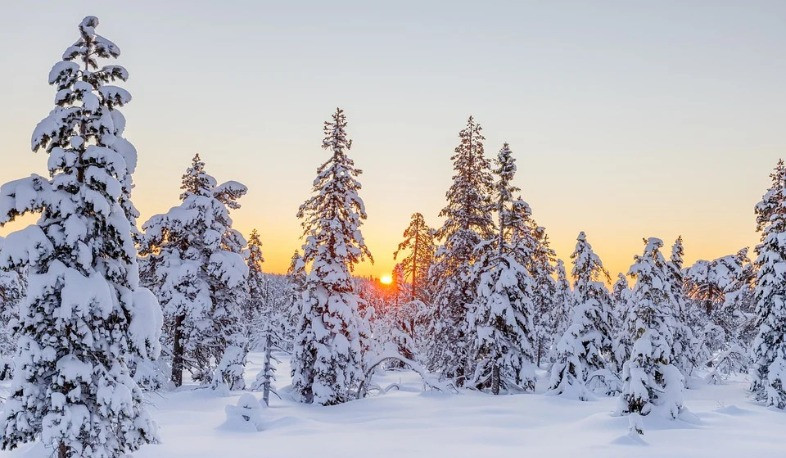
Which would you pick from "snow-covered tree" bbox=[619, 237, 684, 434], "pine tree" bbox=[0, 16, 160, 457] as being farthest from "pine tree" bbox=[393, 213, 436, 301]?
"pine tree" bbox=[0, 16, 160, 457]

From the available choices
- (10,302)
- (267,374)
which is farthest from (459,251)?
(10,302)

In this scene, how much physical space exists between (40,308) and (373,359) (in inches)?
766

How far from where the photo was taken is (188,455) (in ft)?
50.8

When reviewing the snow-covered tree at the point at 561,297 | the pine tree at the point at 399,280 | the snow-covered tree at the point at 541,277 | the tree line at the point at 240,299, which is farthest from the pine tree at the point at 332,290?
the snow-covered tree at the point at 561,297

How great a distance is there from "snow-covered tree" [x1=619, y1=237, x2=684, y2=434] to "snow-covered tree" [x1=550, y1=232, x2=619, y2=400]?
8.62m

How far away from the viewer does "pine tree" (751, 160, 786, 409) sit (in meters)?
29.6

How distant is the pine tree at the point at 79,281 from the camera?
36.6ft

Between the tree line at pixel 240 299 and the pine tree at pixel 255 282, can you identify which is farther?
the pine tree at pixel 255 282

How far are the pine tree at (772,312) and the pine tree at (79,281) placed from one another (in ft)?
100

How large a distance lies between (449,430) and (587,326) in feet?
48.7

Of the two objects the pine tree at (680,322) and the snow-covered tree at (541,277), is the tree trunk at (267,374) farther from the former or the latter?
the pine tree at (680,322)

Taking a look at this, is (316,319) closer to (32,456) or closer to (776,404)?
(32,456)

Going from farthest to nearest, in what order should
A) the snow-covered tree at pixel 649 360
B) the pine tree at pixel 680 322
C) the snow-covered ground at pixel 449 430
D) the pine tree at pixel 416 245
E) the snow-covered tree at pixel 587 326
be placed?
the pine tree at pixel 416 245 → the pine tree at pixel 680 322 → the snow-covered tree at pixel 587 326 → the snow-covered tree at pixel 649 360 → the snow-covered ground at pixel 449 430

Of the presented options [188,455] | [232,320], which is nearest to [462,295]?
[232,320]
